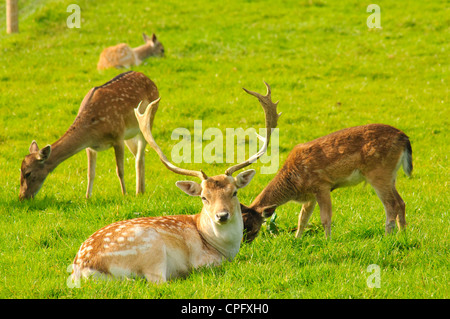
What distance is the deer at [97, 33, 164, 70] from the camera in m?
16.2

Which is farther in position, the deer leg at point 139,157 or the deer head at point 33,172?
the deer leg at point 139,157

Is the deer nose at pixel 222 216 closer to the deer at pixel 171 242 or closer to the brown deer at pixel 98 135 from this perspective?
the deer at pixel 171 242

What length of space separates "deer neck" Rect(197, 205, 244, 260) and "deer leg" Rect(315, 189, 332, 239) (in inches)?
58.0

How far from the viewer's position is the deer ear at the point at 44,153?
8.99m

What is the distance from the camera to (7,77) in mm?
15727

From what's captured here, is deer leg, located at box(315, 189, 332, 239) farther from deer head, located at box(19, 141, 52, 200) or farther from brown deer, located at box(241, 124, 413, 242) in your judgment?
deer head, located at box(19, 141, 52, 200)

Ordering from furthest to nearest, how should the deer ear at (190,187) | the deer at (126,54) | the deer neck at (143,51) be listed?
the deer neck at (143,51), the deer at (126,54), the deer ear at (190,187)

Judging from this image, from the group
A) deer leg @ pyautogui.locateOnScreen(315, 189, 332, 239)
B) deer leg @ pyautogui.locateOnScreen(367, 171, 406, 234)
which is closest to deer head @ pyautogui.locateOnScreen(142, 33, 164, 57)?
deer leg @ pyautogui.locateOnScreen(315, 189, 332, 239)

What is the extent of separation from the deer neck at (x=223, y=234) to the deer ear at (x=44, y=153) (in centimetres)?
371

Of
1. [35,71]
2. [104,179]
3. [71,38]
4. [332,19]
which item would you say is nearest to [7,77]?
[35,71]

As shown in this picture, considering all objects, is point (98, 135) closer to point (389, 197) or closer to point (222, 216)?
point (222, 216)

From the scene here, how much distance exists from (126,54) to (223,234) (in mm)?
11393

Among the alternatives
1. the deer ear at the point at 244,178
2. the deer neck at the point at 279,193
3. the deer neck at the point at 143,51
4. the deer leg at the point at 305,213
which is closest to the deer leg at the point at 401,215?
the deer leg at the point at 305,213

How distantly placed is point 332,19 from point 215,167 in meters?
11.5
